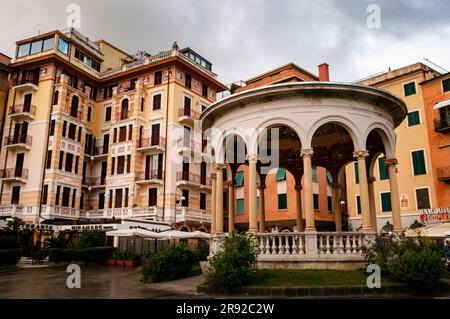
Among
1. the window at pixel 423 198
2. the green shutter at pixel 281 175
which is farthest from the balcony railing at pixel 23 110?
the window at pixel 423 198

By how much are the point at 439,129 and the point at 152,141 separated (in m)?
29.1

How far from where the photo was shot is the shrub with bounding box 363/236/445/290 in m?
12.6

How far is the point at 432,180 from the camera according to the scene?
35.2 meters

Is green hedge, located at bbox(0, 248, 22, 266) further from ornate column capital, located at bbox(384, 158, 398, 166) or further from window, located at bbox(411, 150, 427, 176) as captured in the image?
window, located at bbox(411, 150, 427, 176)

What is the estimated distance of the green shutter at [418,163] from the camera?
3612cm

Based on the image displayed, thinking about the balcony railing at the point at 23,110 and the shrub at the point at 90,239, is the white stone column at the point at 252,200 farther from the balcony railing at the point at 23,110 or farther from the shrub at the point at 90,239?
the balcony railing at the point at 23,110

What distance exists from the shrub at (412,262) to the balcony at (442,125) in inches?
948

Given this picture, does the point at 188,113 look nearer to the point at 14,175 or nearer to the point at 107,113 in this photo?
the point at 107,113

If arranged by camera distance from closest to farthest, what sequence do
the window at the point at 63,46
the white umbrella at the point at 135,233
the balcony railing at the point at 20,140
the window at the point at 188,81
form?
the white umbrella at the point at 135,233 → the balcony railing at the point at 20,140 → the window at the point at 63,46 → the window at the point at 188,81
